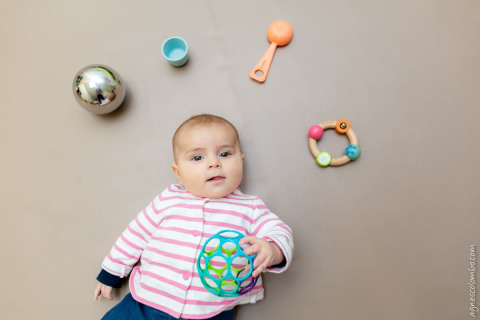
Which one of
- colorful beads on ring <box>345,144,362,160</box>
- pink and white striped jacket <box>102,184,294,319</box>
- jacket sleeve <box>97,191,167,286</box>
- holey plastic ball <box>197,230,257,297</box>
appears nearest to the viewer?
holey plastic ball <box>197,230,257,297</box>

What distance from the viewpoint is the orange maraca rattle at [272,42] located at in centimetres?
115

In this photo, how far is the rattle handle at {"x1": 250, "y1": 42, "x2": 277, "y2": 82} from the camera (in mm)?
1143

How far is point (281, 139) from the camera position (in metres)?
1.11

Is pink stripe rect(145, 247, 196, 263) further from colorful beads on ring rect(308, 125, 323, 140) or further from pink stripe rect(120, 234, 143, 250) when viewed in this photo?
colorful beads on ring rect(308, 125, 323, 140)

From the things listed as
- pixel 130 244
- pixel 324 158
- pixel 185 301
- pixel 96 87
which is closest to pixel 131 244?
pixel 130 244

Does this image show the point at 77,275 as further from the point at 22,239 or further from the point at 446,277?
the point at 446,277

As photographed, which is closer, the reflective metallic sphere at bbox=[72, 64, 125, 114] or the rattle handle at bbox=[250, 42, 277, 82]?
the reflective metallic sphere at bbox=[72, 64, 125, 114]

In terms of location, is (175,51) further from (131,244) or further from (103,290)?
(103,290)

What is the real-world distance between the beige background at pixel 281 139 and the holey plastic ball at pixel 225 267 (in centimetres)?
24

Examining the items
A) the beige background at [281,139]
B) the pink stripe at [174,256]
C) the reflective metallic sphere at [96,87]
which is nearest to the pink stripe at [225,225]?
the pink stripe at [174,256]

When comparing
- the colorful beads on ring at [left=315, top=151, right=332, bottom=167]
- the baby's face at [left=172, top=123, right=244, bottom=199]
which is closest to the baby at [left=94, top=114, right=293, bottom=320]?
the baby's face at [left=172, top=123, right=244, bottom=199]

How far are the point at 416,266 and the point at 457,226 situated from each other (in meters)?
0.19

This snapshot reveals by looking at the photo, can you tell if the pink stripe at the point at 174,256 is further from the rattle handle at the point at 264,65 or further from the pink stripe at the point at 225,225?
the rattle handle at the point at 264,65

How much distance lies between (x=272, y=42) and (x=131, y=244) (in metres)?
0.82
